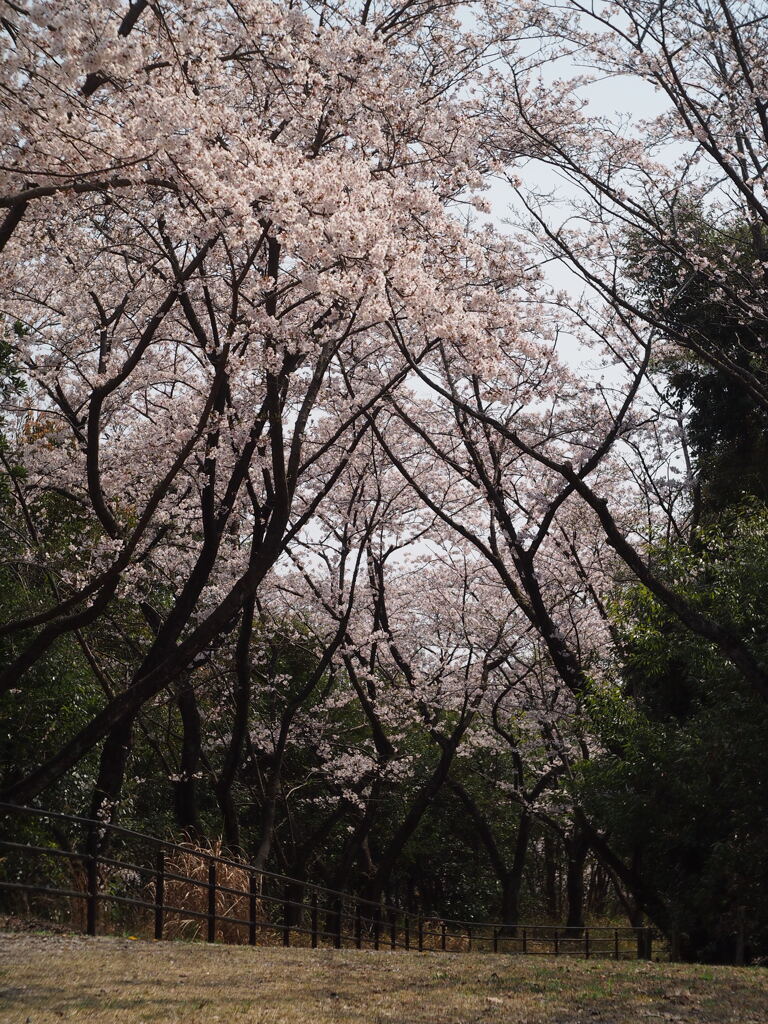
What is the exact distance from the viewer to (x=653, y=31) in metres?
10.8

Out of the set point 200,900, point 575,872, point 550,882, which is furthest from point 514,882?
point 200,900

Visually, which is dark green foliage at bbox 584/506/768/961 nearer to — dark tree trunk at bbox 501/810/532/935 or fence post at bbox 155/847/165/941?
fence post at bbox 155/847/165/941

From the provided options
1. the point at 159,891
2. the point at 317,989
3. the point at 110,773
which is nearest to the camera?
the point at 317,989

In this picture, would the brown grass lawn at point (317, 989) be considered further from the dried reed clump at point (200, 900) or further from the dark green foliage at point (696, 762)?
the dark green foliage at point (696, 762)

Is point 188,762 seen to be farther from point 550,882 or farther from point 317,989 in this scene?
point 550,882

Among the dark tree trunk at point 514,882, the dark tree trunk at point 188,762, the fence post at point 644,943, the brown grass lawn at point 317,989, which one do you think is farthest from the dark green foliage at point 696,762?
the dark tree trunk at point 514,882

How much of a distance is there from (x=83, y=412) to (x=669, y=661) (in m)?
9.16

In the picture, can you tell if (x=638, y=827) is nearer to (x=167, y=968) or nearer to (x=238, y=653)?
(x=238, y=653)

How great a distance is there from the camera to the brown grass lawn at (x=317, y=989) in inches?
242

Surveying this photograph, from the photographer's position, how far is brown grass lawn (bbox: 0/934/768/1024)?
242 inches

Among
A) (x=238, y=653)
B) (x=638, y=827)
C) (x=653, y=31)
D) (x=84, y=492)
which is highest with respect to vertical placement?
(x=653, y=31)

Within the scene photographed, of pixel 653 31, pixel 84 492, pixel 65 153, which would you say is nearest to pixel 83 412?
pixel 84 492

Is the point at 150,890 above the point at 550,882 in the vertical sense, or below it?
above

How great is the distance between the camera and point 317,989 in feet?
24.7
